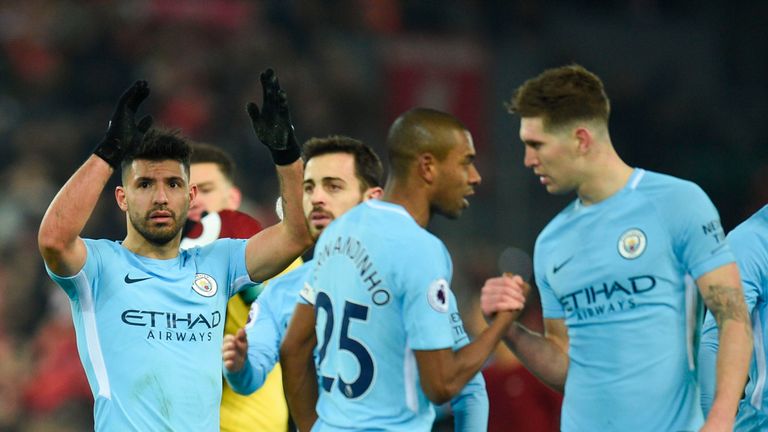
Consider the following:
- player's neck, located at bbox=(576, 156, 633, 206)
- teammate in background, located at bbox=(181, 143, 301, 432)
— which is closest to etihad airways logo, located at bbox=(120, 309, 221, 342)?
teammate in background, located at bbox=(181, 143, 301, 432)

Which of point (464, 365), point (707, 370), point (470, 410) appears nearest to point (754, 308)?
point (707, 370)

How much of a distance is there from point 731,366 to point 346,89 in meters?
9.80

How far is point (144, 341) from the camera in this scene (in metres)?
4.73

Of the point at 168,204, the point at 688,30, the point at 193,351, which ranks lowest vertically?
the point at 193,351

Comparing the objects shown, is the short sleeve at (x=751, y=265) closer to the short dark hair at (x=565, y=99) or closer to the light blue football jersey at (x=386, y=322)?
the short dark hair at (x=565, y=99)

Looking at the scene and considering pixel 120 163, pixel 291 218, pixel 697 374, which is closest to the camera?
pixel 697 374

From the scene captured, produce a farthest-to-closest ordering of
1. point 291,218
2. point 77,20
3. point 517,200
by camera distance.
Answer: point 77,20
point 517,200
point 291,218

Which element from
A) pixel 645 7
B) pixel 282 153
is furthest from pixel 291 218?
pixel 645 7

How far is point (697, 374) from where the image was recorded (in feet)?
14.0

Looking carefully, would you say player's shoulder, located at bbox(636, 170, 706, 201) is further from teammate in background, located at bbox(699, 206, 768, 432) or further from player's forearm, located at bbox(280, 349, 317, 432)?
player's forearm, located at bbox(280, 349, 317, 432)

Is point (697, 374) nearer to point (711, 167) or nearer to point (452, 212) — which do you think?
point (452, 212)

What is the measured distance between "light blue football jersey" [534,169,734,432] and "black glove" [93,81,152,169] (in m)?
1.79

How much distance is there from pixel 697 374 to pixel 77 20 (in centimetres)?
1014

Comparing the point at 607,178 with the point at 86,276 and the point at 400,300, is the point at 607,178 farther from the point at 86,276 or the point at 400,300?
the point at 86,276
